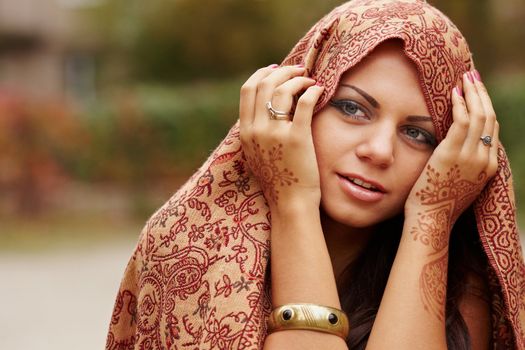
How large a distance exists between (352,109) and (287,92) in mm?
183

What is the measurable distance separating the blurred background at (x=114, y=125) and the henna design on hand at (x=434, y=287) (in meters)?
6.03

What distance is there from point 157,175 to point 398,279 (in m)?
14.0

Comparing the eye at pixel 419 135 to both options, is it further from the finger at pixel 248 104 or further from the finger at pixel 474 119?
the finger at pixel 248 104

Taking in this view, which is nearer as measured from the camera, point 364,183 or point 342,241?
point 364,183

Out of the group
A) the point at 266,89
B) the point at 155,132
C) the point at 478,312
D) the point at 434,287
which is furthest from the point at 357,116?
the point at 155,132

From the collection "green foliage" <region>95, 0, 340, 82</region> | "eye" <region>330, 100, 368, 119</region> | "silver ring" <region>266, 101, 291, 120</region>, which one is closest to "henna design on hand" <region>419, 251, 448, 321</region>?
"eye" <region>330, 100, 368, 119</region>

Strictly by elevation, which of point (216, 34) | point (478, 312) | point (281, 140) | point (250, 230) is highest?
point (281, 140)

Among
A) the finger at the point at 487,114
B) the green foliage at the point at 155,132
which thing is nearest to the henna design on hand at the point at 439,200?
the finger at the point at 487,114

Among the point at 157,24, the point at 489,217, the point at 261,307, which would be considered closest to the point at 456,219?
the point at 489,217

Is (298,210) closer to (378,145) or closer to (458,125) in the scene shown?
(378,145)

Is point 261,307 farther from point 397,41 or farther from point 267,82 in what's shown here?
point 397,41

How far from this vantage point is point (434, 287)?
2.48 meters

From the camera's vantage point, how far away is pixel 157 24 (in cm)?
2394

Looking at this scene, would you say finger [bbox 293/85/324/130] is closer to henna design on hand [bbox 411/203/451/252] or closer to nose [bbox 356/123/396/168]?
nose [bbox 356/123/396/168]
